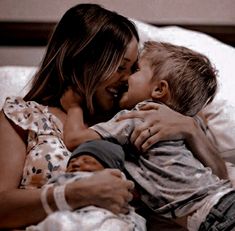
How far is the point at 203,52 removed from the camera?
1.75 metres

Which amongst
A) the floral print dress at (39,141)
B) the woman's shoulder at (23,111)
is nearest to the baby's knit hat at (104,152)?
the floral print dress at (39,141)

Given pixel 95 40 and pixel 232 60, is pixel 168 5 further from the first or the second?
pixel 95 40

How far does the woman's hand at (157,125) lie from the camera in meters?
1.29

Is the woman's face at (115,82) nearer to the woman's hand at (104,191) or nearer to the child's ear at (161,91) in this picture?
the child's ear at (161,91)

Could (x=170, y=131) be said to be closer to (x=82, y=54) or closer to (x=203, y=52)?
(x=82, y=54)

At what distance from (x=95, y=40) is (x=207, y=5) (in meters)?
0.77

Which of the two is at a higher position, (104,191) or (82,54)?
(82,54)

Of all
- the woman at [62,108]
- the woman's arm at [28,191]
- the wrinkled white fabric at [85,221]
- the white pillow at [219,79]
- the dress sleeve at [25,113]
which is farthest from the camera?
the white pillow at [219,79]

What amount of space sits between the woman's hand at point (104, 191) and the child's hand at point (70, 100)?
1.09ft

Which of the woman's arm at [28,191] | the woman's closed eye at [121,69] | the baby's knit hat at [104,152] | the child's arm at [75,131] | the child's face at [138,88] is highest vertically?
the woman's closed eye at [121,69]

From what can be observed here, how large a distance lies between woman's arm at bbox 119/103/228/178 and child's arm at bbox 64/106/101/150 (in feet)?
0.33

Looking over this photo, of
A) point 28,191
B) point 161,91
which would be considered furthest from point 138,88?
point 28,191

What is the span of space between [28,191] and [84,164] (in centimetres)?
16

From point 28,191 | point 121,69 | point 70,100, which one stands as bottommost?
point 28,191
